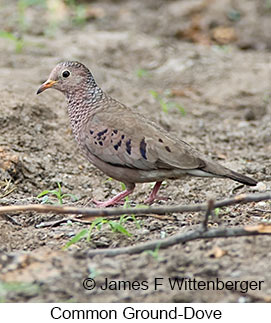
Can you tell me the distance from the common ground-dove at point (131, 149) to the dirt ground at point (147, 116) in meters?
0.35

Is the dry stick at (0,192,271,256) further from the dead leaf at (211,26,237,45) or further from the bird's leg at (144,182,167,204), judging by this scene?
the dead leaf at (211,26,237,45)

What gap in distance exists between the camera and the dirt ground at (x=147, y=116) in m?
3.46

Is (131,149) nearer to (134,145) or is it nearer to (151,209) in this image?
(134,145)

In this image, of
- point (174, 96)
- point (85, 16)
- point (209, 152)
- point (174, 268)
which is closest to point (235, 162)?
point (209, 152)

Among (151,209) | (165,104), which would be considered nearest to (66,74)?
(151,209)

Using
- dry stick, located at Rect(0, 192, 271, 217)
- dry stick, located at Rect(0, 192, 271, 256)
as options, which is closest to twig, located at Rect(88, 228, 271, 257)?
dry stick, located at Rect(0, 192, 271, 256)

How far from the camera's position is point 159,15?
10.4 metres

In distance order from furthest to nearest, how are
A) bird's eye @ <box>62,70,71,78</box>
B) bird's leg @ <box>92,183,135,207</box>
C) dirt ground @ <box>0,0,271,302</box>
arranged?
bird's eye @ <box>62,70,71,78</box> → bird's leg @ <box>92,183,135,207</box> → dirt ground @ <box>0,0,271,302</box>

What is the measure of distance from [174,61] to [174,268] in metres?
5.46

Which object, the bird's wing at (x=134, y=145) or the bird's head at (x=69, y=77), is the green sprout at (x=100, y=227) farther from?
the bird's head at (x=69, y=77)

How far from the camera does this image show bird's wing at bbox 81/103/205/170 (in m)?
4.60

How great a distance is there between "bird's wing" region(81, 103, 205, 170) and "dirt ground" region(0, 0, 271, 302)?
417 millimetres

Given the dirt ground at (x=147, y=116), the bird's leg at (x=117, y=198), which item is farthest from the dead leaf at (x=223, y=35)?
the bird's leg at (x=117, y=198)

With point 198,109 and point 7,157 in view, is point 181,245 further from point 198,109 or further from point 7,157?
point 198,109
